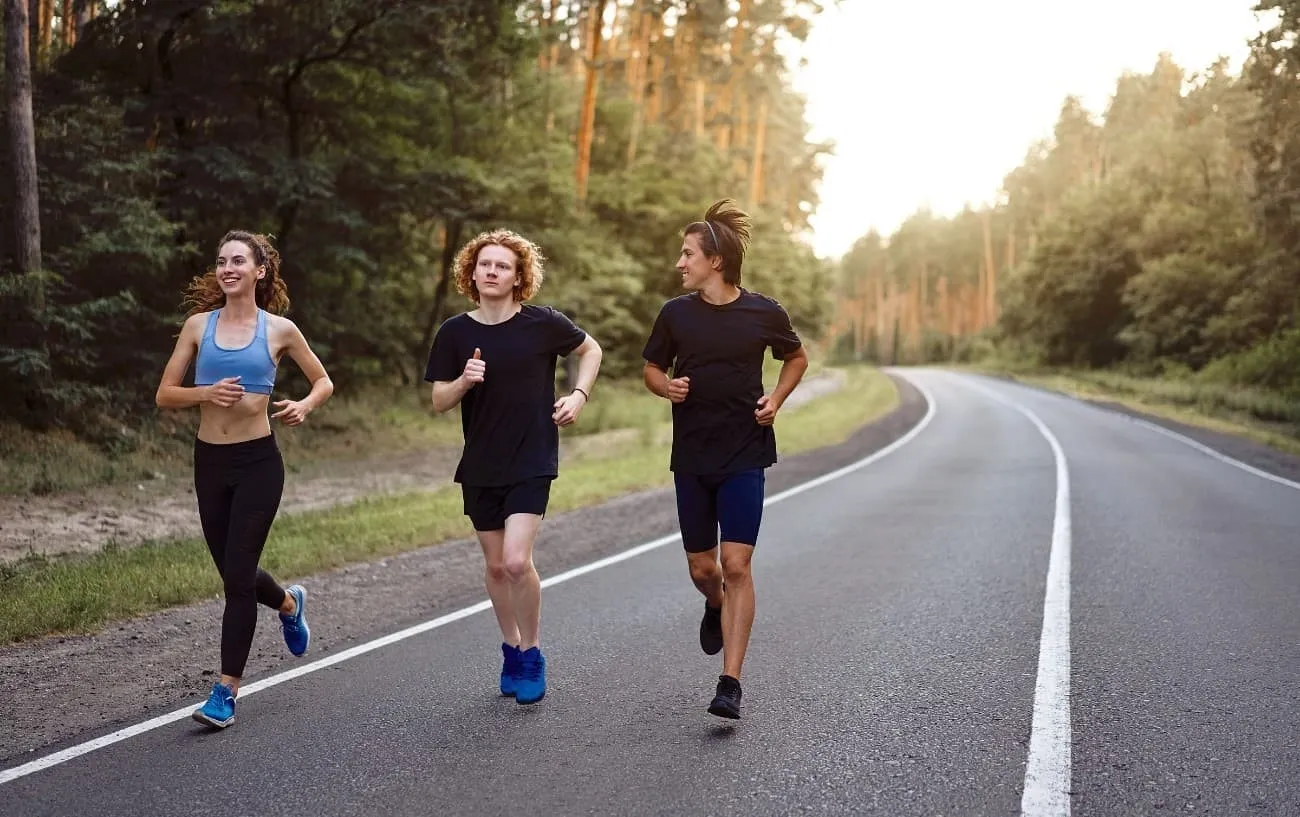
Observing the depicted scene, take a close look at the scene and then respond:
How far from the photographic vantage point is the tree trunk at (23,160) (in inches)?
508

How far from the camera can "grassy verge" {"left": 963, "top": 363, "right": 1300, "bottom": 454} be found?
87.2 ft

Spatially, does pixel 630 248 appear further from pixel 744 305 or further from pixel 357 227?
pixel 744 305

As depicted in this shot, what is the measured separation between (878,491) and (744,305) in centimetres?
988

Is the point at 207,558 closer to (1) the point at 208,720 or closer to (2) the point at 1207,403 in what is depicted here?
(1) the point at 208,720

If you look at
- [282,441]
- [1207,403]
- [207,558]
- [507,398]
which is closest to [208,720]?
[507,398]

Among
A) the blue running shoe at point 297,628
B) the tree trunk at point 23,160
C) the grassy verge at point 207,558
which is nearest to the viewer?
the blue running shoe at point 297,628

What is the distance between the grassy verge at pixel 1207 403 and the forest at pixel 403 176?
117 cm

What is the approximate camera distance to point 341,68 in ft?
64.0

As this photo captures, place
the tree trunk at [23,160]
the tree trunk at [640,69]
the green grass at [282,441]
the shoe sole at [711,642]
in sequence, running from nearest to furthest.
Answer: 1. the shoe sole at [711,642]
2. the green grass at [282,441]
3. the tree trunk at [23,160]
4. the tree trunk at [640,69]

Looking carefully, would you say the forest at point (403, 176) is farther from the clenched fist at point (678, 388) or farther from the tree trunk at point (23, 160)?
the clenched fist at point (678, 388)

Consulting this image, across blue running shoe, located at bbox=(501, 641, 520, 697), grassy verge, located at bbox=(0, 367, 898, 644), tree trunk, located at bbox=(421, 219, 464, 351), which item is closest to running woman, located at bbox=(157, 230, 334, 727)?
blue running shoe, located at bbox=(501, 641, 520, 697)

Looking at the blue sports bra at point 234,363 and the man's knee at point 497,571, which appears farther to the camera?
the man's knee at point 497,571

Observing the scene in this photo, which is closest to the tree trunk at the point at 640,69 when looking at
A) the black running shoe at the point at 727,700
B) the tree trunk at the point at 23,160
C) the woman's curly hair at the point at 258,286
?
the tree trunk at the point at 23,160

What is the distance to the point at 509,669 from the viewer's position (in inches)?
204
